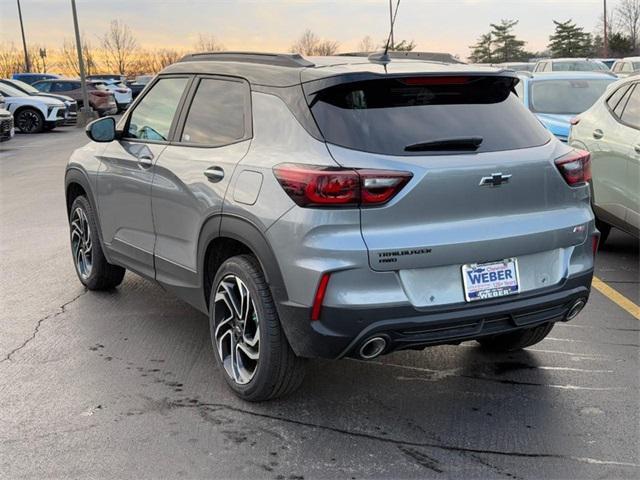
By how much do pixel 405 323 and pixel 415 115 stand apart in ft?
3.28

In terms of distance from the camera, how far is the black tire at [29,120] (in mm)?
26016

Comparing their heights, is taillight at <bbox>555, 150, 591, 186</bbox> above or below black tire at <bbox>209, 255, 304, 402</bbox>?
above

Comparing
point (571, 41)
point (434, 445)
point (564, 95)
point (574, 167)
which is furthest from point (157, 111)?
point (571, 41)

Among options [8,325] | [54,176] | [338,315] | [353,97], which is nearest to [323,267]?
[338,315]

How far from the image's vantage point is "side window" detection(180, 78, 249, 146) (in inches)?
163

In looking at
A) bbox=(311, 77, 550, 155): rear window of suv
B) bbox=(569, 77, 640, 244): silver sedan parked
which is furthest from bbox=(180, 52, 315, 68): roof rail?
bbox=(569, 77, 640, 244): silver sedan parked

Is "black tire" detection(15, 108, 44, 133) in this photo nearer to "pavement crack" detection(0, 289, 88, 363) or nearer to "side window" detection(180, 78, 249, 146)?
"pavement crack" detection(0, 289, 88, 363)

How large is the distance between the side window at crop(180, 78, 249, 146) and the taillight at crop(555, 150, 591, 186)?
5.33 ft

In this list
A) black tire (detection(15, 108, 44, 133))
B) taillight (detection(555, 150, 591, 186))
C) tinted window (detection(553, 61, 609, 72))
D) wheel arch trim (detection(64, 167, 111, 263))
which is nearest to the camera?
taillight (detection(555, 150, 591, 186))

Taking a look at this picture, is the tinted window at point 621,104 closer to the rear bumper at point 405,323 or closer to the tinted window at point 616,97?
the tinted window at point 616,97

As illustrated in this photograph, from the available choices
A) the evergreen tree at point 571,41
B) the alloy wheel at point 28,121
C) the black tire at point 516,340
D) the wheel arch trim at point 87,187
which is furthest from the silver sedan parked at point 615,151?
the evergreen tree at point 571,41

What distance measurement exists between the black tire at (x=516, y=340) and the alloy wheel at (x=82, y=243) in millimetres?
3120

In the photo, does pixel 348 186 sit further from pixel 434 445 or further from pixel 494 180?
pixel 434 445

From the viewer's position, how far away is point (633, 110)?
6.89 meters
